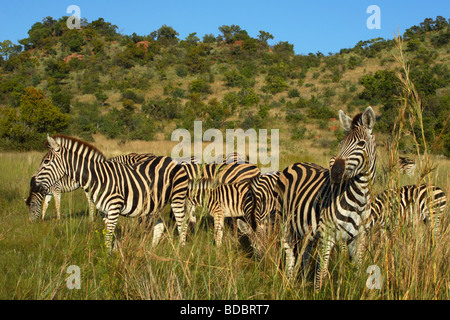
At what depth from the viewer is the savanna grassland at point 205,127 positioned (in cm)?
276

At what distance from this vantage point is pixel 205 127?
1046 inches

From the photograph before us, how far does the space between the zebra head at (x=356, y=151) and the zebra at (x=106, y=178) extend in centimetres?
263

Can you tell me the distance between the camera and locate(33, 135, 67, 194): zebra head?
527 cm

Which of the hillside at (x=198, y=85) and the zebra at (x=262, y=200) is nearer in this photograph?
the zebra at (x=262, y=200)

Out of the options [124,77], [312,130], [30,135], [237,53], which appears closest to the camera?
[30,135]

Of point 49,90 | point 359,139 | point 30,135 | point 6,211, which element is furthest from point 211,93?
point 359,139

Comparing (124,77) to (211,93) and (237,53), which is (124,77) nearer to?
(211,93)

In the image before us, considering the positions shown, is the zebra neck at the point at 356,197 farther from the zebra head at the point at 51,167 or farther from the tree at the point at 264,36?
the tree at the point at 264,36

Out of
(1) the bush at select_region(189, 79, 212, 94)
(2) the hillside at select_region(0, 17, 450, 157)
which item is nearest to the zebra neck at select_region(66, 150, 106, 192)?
(2) the hillside at select_region(0, 17, 450, 157)

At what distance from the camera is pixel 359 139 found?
3180mm

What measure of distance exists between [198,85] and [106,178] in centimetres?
3318

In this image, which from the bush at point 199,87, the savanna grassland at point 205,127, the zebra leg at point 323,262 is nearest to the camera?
the savanna grassland at point 205,127

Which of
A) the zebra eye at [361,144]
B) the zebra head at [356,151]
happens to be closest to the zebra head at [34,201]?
the zebra head at [356,151]
